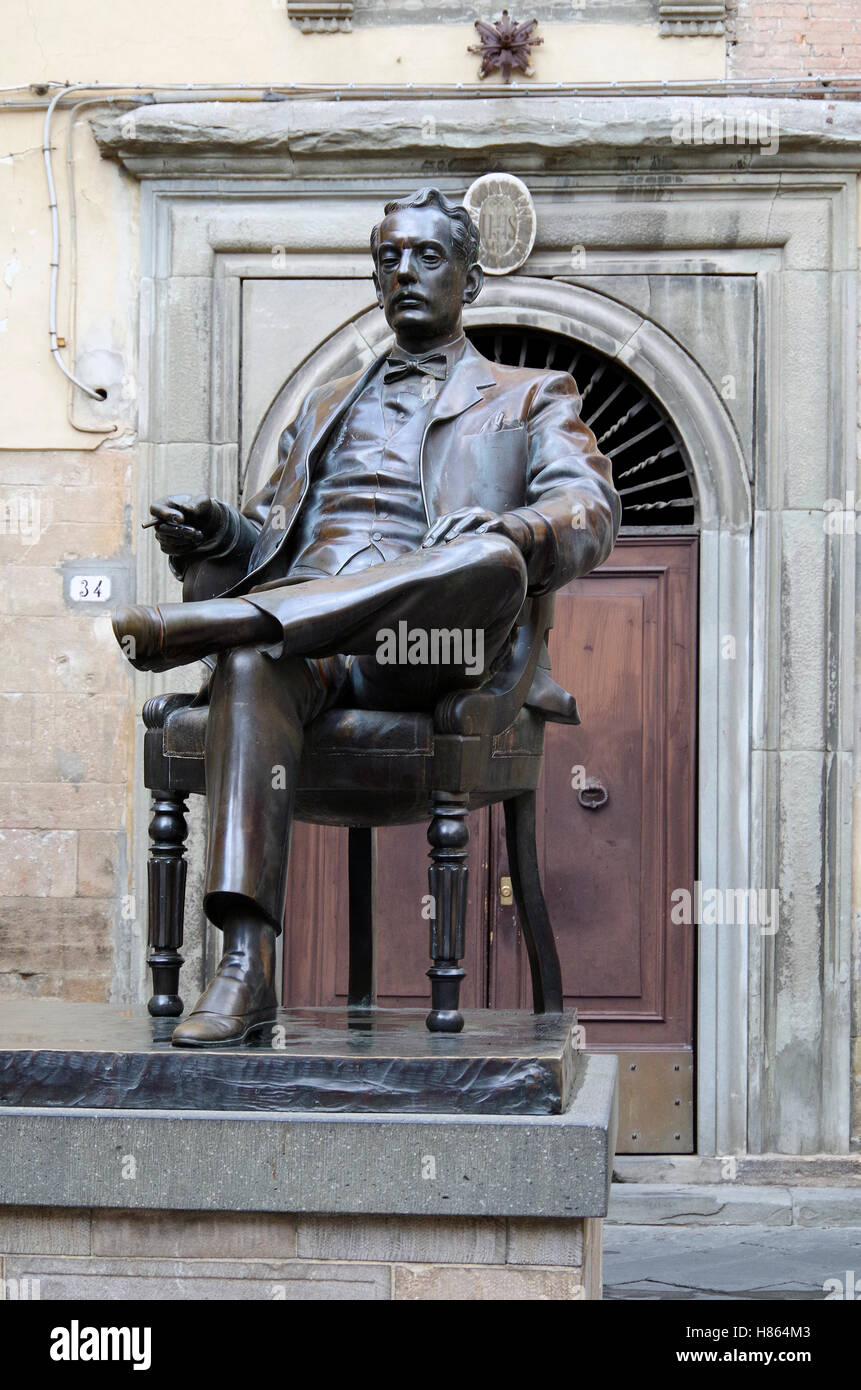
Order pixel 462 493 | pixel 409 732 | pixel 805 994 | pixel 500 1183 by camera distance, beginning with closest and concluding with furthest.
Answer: pixel 500 1183 < pixel 409 732 < pixel 462 493 < pixel 805 994

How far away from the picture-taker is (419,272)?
3492 mm

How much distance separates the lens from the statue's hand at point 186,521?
11.3 ft

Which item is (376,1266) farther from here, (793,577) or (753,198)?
(753,198)

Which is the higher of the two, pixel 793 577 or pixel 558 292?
pixel 558 292

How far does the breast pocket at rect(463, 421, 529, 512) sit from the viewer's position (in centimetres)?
349

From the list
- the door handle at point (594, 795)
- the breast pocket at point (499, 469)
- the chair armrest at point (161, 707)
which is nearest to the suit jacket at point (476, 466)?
the breast pocket at point (499, 469)

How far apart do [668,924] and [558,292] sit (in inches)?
101

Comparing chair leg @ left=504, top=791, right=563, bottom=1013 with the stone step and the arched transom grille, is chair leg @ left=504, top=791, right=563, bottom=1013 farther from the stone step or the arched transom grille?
the arched transom grille

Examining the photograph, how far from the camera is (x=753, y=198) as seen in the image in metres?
6.90

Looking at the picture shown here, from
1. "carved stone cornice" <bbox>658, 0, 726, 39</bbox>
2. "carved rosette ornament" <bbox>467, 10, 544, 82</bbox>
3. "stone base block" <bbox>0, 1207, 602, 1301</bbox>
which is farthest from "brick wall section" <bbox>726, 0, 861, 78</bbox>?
"stone base block" <bbox>0, 1207, 602, 1301</bbox>

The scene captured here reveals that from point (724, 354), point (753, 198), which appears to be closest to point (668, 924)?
point (724, 354)

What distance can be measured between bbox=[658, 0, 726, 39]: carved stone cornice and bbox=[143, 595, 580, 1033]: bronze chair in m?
4.24

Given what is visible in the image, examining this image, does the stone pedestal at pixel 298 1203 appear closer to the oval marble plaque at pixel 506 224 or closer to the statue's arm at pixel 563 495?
the statue's arm at pixel 563 495

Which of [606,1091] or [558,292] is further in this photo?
[558,292]
